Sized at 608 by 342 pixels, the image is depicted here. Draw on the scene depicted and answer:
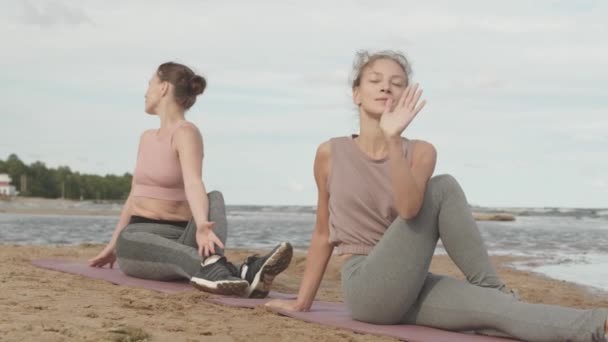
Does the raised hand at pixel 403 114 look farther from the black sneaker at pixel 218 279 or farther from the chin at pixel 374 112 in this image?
the black sneaker at pixel 218 279

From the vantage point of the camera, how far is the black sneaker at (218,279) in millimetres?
5211

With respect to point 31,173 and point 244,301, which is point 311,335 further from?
point 31,173

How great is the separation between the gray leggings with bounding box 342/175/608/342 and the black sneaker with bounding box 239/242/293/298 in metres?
1.02

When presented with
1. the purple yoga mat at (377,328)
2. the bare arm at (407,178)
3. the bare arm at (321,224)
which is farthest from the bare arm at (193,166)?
the bare arm at (407,178)

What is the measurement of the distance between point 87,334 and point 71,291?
1.78 metres

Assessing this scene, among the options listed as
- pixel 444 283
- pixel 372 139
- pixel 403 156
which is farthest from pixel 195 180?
pixel 403 156

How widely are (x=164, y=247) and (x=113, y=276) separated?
800 mm

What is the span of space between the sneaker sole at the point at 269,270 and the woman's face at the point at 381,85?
4.17ft

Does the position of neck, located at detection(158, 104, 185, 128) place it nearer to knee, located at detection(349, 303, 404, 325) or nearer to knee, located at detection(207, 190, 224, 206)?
knee, located at detection(207, 190, 224, 206)

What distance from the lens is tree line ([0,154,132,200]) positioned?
101m

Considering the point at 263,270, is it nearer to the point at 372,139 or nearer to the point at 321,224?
the point at 321,224

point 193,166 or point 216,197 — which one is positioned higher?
point 193,166

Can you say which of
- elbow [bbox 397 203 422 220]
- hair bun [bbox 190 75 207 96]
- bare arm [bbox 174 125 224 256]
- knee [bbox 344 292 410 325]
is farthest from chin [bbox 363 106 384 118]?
hair bun [bbox 190 75 207 96]

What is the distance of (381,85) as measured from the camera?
417cm
